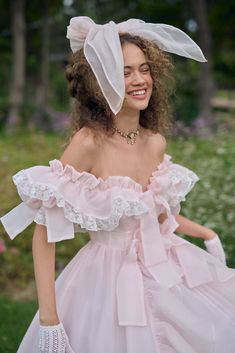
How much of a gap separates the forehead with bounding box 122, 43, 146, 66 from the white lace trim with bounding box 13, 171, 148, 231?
51cm

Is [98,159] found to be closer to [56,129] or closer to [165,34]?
[165,34]

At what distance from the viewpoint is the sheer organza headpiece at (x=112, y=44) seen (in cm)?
216

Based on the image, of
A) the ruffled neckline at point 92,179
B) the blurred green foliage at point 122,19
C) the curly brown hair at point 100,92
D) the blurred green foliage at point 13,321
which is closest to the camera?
the ruffled neckline at point 92,179

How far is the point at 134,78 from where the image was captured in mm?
2324

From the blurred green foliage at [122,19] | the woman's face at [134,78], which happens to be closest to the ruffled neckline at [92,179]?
the woman's face at [134,78]

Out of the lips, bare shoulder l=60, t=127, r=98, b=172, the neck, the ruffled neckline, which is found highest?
the lips

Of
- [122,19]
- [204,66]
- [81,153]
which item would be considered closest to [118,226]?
[81,153]

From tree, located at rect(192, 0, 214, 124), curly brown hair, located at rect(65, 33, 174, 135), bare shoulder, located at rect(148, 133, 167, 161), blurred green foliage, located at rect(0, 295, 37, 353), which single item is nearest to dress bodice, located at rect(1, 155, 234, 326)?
bare shoulder, located at rect(148, 133, 167, 161)

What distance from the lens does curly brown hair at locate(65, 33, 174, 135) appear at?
2357 mm

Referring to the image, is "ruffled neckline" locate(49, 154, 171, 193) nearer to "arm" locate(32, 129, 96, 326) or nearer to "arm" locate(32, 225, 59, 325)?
"arm" locate(32, 129, 96, 326)

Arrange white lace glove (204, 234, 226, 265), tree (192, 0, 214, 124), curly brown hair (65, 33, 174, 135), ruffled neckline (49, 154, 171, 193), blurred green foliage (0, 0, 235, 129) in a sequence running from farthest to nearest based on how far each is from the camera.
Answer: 1. blurred green foliage (0, 0, 235, 129)
2. tree (192, 0, 214, 124)
3. white lace glove (204, 234, 226, 265)
4. curly brown hair (65, 33, 174, 135)
5. ruffled neckline (49, 154, 171, 193)

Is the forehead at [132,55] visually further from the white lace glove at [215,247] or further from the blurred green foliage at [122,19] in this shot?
the blurred green foliage at [122,19]

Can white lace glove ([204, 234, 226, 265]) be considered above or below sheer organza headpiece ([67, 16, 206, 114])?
below

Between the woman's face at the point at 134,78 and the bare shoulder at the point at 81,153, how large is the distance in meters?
0.20
